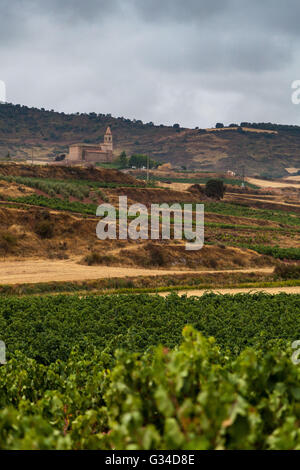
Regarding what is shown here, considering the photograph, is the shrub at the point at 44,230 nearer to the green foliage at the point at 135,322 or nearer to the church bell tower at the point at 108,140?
the green foliage at the point at 135,322

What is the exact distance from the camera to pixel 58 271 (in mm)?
37344

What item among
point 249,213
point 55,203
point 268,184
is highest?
point 268,184

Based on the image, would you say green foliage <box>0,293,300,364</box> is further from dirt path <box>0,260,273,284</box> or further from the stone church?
the stone church

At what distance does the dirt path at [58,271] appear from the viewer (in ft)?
114

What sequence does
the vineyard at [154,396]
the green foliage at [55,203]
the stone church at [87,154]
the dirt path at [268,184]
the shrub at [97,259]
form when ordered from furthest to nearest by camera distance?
the dirt path at [268,184] < the stone church at [87,154] < the green foliage at [55,203] < the shrub at [97,259] < the vineyard at [154,396]

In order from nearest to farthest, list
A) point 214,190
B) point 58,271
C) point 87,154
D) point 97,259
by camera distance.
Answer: point 58,271, point 97,259, point 214,190, point 87,154

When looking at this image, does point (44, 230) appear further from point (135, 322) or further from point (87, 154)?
point (87, 154)

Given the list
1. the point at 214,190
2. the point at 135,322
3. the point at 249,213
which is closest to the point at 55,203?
Result: the point at 249,213

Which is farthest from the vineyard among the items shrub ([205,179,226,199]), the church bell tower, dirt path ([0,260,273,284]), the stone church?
the church bell tower

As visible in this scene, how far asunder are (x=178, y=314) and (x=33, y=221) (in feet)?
91.3

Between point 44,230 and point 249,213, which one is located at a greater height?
point 44,230

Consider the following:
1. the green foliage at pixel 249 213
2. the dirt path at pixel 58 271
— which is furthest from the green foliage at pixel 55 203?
the green foliage at pixel 249 213

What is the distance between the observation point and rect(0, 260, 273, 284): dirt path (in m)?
34.8

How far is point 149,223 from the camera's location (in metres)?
55.0
